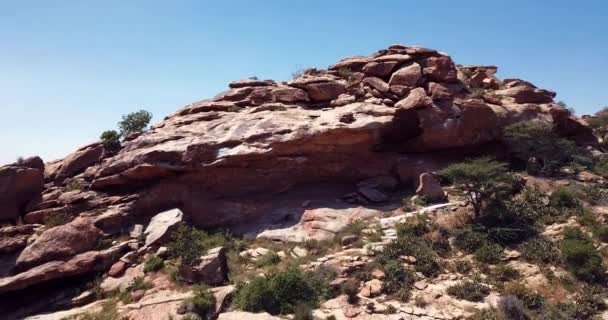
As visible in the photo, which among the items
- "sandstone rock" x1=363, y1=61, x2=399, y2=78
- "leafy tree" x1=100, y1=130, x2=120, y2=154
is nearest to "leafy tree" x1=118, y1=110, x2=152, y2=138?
"leafy tree" x1=100, y1=130, x2=120, y2=154

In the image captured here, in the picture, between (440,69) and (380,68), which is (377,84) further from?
(440,69)

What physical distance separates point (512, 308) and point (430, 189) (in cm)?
706

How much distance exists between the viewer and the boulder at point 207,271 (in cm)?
1310

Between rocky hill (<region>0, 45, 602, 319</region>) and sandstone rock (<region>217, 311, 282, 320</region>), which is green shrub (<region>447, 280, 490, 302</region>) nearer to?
rocky hill (<region>0, 45, 602, 319</region>)

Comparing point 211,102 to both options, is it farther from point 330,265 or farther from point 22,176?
point 330,265

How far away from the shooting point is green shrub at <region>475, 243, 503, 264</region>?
12.6 meters

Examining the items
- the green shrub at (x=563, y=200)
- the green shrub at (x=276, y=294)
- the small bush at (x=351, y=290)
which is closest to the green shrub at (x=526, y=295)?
the small bush at (x=351, y=290)

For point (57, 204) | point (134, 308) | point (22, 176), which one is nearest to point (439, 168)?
point (134, 308)

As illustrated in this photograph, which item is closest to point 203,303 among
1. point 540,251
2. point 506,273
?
point 506,273

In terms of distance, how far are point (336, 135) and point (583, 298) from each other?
34.7 ft

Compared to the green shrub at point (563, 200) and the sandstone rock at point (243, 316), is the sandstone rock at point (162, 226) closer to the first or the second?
the sandstone rock at point (243, 316)

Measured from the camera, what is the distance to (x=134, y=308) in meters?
12.3

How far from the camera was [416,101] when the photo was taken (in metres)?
18.2

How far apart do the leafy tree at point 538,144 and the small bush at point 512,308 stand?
10.5 metres
